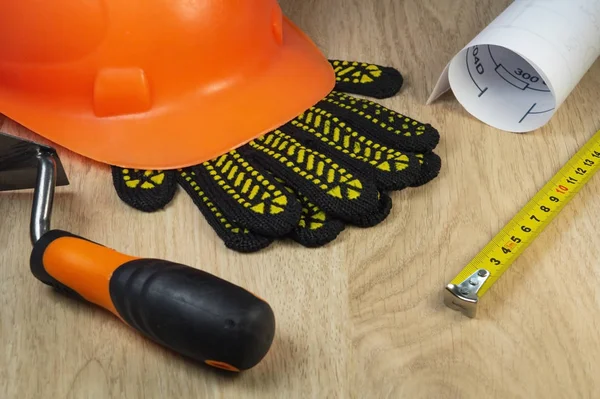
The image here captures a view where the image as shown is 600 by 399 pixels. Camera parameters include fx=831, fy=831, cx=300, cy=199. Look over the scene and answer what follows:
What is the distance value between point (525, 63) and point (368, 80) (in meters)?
0.23

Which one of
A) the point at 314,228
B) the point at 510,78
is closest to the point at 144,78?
the point at 314,228

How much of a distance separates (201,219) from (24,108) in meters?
0.29

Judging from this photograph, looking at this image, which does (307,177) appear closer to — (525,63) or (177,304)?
(177,304)

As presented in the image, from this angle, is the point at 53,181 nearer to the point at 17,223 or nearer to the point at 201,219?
the point at 17,223

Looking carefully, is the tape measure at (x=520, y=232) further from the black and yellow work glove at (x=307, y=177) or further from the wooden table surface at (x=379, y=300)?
the black and yellow work glove at (x=307, y=177)

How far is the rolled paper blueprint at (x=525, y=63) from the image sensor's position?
1096 mm

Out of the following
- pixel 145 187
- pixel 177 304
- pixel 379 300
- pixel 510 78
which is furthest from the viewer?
pixel 510 78

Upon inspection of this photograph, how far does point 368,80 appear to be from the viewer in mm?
1219

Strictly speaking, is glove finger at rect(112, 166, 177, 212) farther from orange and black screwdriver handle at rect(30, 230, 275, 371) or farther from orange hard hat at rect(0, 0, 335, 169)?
orange and black screwdriver handle at rect(30, 230, 275, 371)

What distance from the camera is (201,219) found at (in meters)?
1.04

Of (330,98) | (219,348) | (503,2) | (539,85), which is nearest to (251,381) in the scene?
(219,348)

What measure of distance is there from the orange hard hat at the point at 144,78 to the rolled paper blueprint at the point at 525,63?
25 centimetres

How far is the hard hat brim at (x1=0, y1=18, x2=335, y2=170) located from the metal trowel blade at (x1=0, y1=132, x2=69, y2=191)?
62 millimetres

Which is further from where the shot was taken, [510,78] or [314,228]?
[510,78]
